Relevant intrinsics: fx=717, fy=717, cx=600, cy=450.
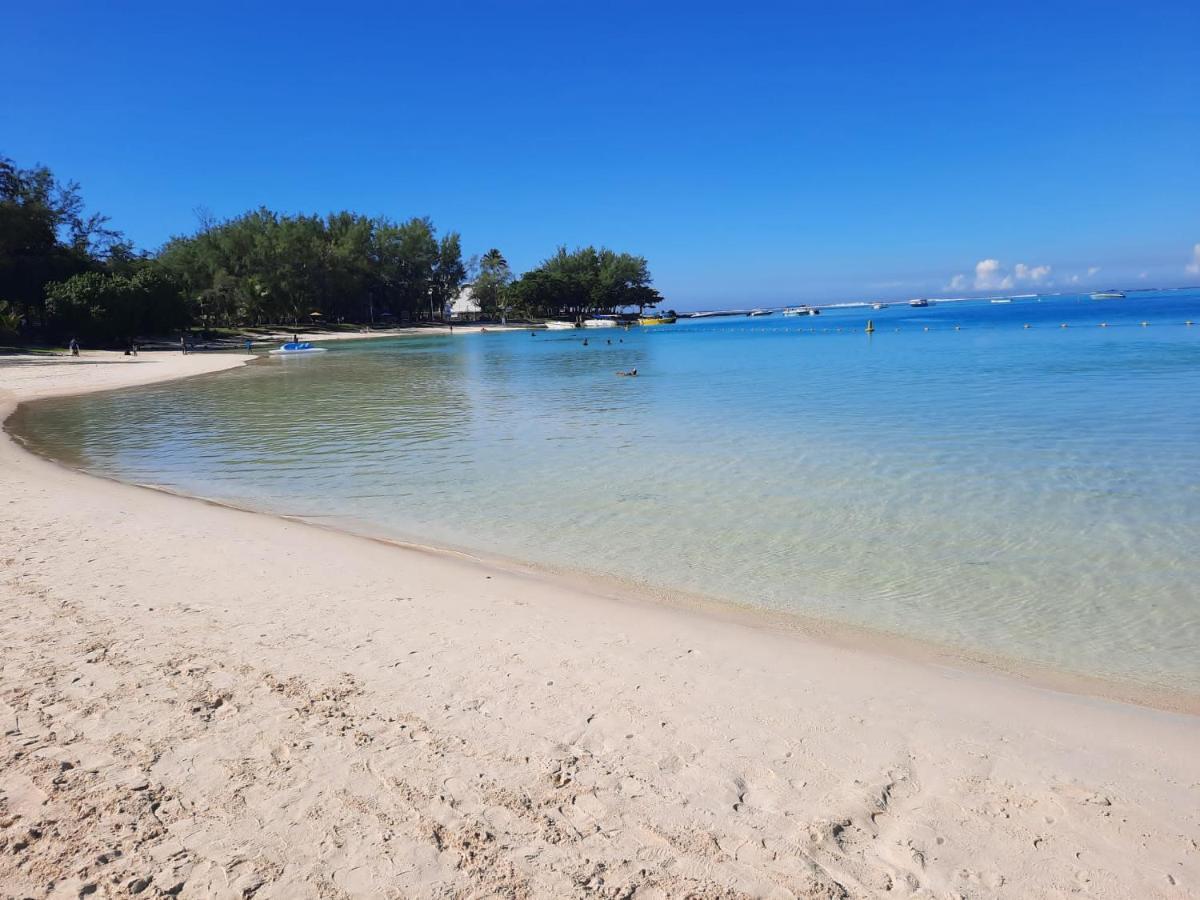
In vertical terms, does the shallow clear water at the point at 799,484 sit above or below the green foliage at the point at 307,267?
below

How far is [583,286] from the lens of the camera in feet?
424

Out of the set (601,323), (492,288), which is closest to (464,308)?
(492,288)

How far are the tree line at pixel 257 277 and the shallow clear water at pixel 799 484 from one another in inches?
1388

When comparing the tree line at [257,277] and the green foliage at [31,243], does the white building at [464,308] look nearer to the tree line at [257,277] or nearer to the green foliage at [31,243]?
the tree line at [257,277]

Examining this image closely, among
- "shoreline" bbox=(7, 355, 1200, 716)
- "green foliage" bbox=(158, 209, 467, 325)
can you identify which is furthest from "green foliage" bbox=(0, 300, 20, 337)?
"shoreline" bbox=(7, 355, 1200, 716)

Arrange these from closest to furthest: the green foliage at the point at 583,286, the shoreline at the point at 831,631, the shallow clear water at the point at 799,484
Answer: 1. the shoreline at the point at 831,631
2. the shallow clear water at the point at 799,484
3. the green foliage at the point at 583,286

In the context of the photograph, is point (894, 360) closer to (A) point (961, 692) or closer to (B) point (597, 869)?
(A) point (961, 692)

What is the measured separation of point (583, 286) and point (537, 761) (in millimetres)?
129419

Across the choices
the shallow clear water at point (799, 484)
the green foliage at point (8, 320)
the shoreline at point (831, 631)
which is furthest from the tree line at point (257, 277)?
the shoreline at point (831, 631)

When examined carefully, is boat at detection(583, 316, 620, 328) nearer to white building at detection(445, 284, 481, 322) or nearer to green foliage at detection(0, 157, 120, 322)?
white building at detection(445, 284, 481, 322)

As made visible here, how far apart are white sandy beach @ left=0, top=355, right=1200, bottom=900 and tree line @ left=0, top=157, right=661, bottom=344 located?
59.3 m

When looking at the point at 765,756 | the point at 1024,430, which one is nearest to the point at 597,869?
the point at 765,756

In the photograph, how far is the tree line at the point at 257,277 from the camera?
53.6m

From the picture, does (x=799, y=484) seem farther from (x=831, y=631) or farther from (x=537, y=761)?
(x=537, y=761)
